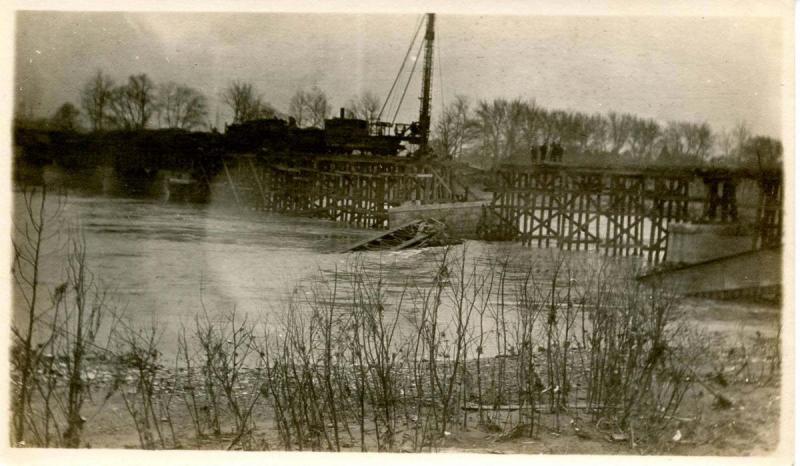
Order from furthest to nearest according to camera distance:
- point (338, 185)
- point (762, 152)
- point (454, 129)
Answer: point (338, 185)
point (454, 129)
point (762, 152)

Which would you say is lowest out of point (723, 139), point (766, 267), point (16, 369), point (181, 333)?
point (16, 369)

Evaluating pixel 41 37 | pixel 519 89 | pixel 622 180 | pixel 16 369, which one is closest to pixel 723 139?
pixel 622 180

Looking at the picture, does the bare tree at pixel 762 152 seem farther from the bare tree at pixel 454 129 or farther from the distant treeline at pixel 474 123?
the bare tree at pixel 454 129

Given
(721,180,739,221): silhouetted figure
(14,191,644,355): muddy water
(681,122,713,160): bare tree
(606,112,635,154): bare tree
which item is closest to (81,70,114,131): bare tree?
(14,191,644,355): muddy water

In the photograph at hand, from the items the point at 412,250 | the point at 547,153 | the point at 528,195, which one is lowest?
the point at 412,250

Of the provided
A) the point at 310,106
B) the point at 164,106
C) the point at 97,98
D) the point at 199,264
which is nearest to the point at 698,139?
the point at 310,106

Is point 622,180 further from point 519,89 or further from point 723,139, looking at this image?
point 519,89

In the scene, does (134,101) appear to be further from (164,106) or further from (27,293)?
(27,293)
